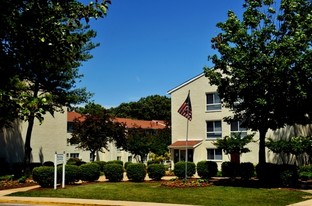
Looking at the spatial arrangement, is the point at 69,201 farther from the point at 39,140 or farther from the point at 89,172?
the point at 39,140

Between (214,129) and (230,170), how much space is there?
8720mm

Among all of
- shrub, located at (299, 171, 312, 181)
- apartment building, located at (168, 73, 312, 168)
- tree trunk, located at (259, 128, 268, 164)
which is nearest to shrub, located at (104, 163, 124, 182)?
tree trunk, located at (259, 128, 268, 164)

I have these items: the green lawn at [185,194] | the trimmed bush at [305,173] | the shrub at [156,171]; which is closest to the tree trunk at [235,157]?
the trimmed bush at [305,173]

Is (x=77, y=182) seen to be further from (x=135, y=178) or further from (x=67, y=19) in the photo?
(x=67, y=19)

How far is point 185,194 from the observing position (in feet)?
67.7

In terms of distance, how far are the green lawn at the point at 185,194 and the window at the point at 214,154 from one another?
16.4 m

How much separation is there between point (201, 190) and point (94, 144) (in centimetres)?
2248

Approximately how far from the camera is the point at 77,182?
2738 cm

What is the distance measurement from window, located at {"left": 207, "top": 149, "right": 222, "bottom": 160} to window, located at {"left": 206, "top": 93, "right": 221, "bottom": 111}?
155 inches

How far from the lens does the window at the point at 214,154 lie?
130ft

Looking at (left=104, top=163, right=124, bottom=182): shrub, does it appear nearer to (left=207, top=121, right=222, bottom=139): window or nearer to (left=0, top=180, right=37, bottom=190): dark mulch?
(left=0, top=180, right=37, bottom=190): dark mulch

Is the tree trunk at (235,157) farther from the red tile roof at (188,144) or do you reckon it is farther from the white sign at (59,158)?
the white sign at (59,158)

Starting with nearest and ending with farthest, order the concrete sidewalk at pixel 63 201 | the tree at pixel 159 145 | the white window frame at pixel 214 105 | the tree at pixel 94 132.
→ the concrete sidewalk at pixel 63 201
the white window frame at pixel 214 105
the tree at pixel 94 132
the tree at pixel 159 145

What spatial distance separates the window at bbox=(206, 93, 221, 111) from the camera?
3984 cm
